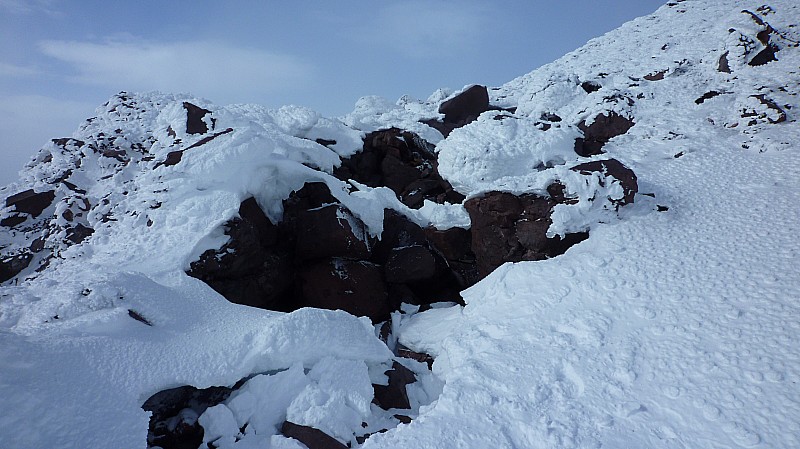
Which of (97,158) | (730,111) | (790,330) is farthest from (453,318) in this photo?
(97,158)

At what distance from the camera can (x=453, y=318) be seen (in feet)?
30.0

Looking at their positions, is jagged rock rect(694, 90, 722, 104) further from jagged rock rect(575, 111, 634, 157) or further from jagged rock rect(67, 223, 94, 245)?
jagged rock rect(67, 223, 94, 245)

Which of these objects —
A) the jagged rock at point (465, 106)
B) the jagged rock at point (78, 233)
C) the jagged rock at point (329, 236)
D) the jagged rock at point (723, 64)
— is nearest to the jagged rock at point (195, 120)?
the jagged rock at point (78, 233)

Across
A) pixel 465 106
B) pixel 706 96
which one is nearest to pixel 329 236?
pixel 706 96

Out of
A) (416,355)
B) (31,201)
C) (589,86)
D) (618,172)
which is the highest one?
(589,86)

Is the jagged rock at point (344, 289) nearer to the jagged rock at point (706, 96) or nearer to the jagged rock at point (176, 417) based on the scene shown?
the jagged rock at point (176, 417)

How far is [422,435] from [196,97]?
19621 millimetres

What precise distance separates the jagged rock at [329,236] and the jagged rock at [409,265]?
817 mm

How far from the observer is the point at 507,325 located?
725cm

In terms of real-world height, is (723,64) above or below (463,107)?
below

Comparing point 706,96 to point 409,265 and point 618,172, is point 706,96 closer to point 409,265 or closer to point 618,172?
point 618,172

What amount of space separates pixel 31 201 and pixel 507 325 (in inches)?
567

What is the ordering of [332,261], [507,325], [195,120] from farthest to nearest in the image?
[195,120]
[332,261]
[507,325]

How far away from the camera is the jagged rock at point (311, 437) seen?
5156 mm
